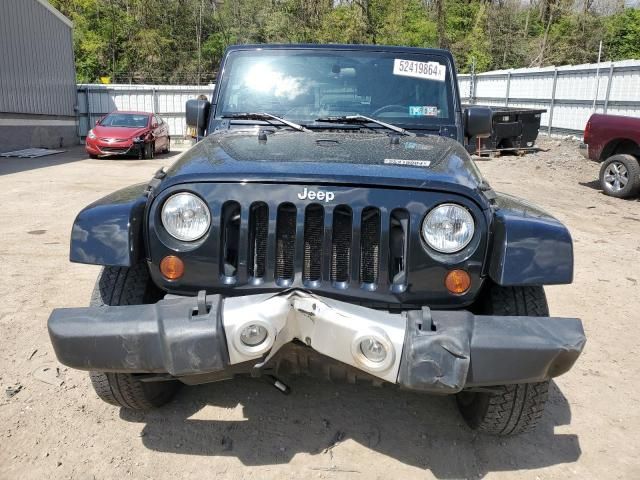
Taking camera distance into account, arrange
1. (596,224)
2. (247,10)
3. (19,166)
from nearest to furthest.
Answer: (596,224) < (19,166) < (247,10)

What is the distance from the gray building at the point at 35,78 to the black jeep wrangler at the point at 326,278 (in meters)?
17.2

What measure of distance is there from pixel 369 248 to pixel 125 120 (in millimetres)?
16472

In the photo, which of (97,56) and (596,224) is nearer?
(596,224)

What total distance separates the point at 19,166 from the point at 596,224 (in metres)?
13.4

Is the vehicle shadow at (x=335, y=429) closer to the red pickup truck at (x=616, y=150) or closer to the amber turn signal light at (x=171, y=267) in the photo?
the amber turn signal light at (x=171, y=267)

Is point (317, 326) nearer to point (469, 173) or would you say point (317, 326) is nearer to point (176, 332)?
point (176, 332)

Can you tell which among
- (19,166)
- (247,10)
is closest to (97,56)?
(247,10)

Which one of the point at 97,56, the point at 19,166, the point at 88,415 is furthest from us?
the point at 97,56

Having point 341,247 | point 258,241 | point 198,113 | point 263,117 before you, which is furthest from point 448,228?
point 198,113

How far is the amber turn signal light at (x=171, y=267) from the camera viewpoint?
7.82 ft

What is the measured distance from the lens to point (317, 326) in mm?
2104

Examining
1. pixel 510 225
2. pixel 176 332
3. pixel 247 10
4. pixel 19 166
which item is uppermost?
pixel 247 10

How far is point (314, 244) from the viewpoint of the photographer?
92.3 inches

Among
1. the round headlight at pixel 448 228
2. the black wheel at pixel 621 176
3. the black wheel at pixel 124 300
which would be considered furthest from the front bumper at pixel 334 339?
the black wheel at pixel 621 176
